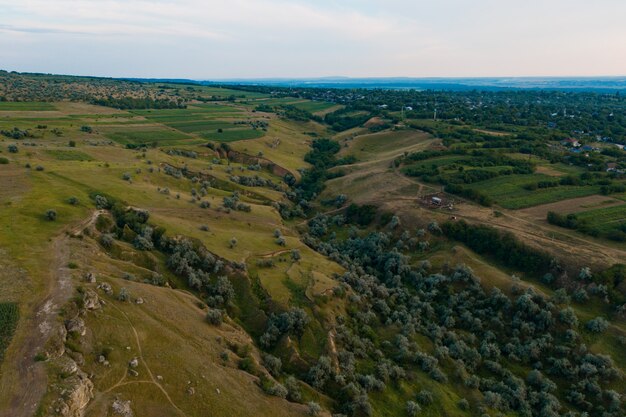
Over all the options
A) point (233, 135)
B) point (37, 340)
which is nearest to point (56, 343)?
point (37, 340)

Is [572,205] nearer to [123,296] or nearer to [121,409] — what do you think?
[123,296]

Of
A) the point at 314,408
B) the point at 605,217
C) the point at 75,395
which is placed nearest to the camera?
the point at 75,395

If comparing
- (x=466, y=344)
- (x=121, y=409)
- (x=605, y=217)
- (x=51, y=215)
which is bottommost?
(x=466, y=344)

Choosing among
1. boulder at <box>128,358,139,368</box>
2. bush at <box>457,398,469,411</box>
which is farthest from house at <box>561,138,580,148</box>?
boulder at <box>128,358,139,368</box>

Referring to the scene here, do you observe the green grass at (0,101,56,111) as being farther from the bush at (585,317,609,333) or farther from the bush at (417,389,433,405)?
the bush at (585,317,609,333)

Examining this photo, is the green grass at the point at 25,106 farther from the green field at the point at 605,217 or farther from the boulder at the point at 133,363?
the green field at the point at 605,217

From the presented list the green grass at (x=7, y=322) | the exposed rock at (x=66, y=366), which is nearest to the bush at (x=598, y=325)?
the exposed rock at (x=66, y=366)
